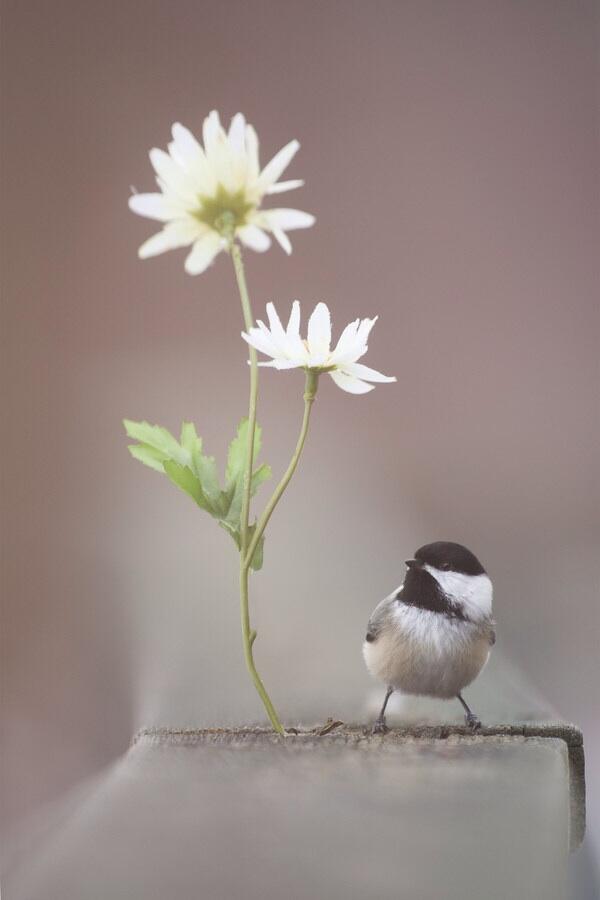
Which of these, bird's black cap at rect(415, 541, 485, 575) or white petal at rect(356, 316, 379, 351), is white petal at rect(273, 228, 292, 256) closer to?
white petal at rect(356, 316, 379, 351)

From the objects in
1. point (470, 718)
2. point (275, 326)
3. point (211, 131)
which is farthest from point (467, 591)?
point (211, 131)

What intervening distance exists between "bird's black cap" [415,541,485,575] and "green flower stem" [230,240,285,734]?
0.20 meters

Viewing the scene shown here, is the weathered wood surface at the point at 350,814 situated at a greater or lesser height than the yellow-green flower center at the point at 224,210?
lesser

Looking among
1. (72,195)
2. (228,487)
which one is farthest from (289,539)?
(72,195)

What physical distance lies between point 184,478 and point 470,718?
0.42 meters

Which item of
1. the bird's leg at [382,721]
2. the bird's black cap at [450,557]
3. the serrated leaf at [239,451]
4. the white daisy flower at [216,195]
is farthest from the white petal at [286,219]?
the bird's leg at [382,721]

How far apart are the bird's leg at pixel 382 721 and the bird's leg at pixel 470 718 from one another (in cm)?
8

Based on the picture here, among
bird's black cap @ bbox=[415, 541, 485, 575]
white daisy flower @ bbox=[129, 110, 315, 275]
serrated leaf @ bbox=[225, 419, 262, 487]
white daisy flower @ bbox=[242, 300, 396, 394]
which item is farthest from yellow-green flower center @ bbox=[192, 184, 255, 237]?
bird's black cap @ bbox=[415, 541, 485, 575]

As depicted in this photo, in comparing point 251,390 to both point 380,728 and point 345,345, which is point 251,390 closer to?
point 345,345

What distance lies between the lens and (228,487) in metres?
0.97

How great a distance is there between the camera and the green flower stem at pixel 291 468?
96 cm

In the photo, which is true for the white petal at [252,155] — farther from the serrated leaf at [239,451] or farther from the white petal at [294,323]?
the serrated leaf at [239,451]

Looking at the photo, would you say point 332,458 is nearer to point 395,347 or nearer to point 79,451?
point 395,347

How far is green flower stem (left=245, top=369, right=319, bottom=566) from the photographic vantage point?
37.7 inches
